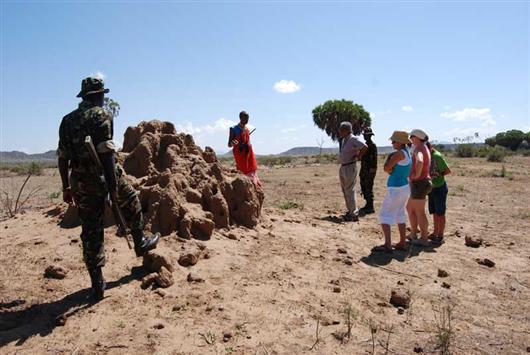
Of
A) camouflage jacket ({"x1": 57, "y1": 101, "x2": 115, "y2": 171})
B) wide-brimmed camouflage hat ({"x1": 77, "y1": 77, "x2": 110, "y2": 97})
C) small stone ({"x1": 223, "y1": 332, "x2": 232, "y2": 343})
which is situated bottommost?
small stone ({"x1": 223, "y1": 332, "x2": 232, "y2": 343})

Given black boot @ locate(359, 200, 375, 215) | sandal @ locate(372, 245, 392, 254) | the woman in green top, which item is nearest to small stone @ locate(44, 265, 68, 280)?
sandal @ locate(372, 245, 392, 254)

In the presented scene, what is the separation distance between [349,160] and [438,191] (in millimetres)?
1674

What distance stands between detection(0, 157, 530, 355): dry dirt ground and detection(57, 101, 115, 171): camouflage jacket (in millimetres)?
1308

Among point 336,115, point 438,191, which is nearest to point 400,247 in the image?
point 438,191

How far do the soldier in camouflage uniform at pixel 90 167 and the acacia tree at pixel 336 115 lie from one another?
40.5 m

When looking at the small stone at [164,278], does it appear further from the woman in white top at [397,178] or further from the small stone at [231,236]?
the woman in white top at [397,178]

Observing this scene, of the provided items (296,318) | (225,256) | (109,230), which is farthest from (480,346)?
(109,230)

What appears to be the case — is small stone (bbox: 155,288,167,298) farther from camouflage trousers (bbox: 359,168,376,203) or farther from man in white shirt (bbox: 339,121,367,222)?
camouflage trousers (bbox: 359,168,376,203)

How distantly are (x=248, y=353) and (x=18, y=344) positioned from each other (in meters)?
1.74

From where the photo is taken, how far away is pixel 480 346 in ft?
11.1

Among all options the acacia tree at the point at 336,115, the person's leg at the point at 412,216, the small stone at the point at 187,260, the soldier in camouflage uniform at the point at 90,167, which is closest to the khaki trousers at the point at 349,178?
the person's leg at the point at 412,216

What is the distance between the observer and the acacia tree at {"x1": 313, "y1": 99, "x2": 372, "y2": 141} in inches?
1720

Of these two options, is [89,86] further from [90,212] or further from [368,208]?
[368,208]

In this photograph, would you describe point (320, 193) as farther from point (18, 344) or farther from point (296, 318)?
point (18, 344)
